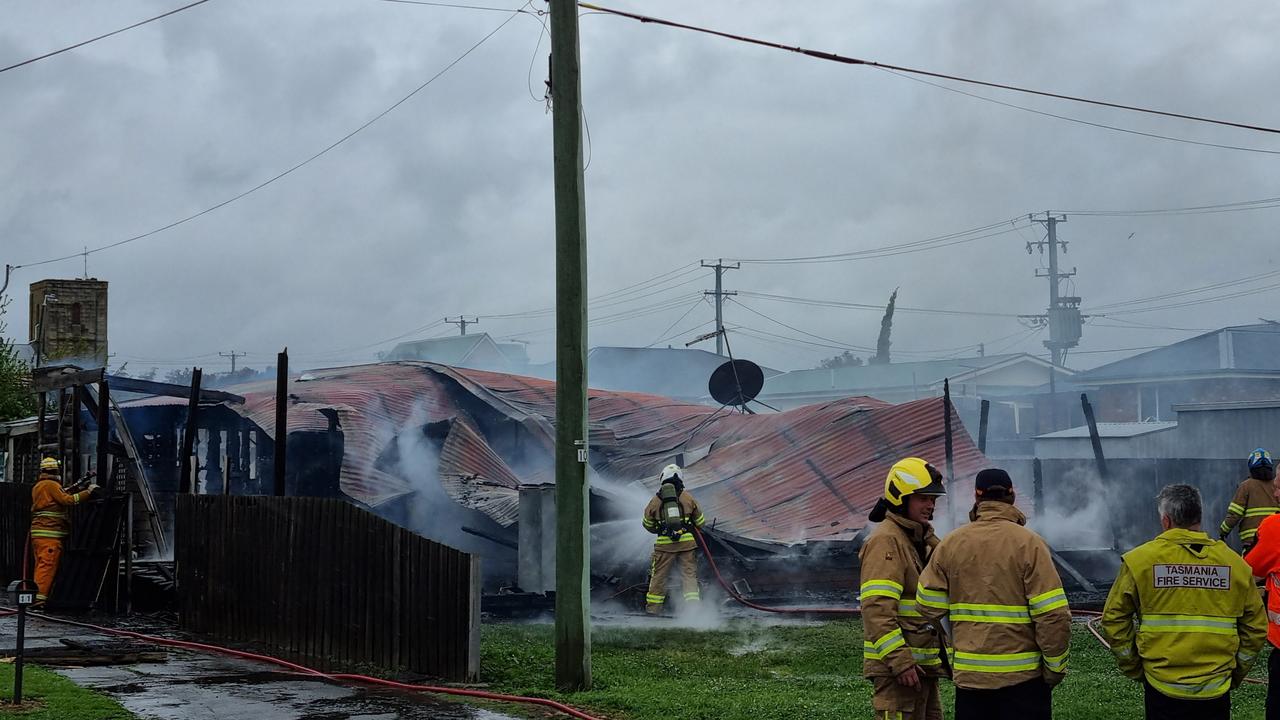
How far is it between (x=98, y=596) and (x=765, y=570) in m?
7.98

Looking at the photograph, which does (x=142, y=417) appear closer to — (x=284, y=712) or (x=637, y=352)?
(x=284, y=712)

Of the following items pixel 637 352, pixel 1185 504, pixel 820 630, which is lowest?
pixel 820 630

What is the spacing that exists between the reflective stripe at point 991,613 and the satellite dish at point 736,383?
16537mm

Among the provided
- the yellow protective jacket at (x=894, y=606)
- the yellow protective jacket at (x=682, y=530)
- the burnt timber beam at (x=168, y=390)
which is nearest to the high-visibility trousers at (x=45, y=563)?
the burnt timber beam at (x=168, y=390)

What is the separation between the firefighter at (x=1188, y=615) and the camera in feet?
16.5

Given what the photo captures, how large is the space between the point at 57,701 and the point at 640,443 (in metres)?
13.0

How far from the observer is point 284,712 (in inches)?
320

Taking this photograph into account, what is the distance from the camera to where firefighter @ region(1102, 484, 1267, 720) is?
16.5ft

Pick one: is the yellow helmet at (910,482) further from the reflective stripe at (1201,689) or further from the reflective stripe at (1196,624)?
the reflective stripe at (1201,689)

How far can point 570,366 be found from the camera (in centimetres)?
884

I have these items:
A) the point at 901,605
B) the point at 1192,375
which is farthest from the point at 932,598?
the point at 1192,375

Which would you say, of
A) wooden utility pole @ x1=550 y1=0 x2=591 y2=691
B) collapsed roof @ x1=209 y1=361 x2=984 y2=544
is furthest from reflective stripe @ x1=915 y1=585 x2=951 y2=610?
collapsed roof @ x1=209 y1=361 x2=984 y2=544

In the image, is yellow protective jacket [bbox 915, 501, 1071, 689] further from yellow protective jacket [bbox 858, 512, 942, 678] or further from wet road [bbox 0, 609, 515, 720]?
wet road [bbox 0, 609, 515, 720]

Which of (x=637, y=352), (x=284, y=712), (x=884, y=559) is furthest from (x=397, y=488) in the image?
(x=637, y=352)
